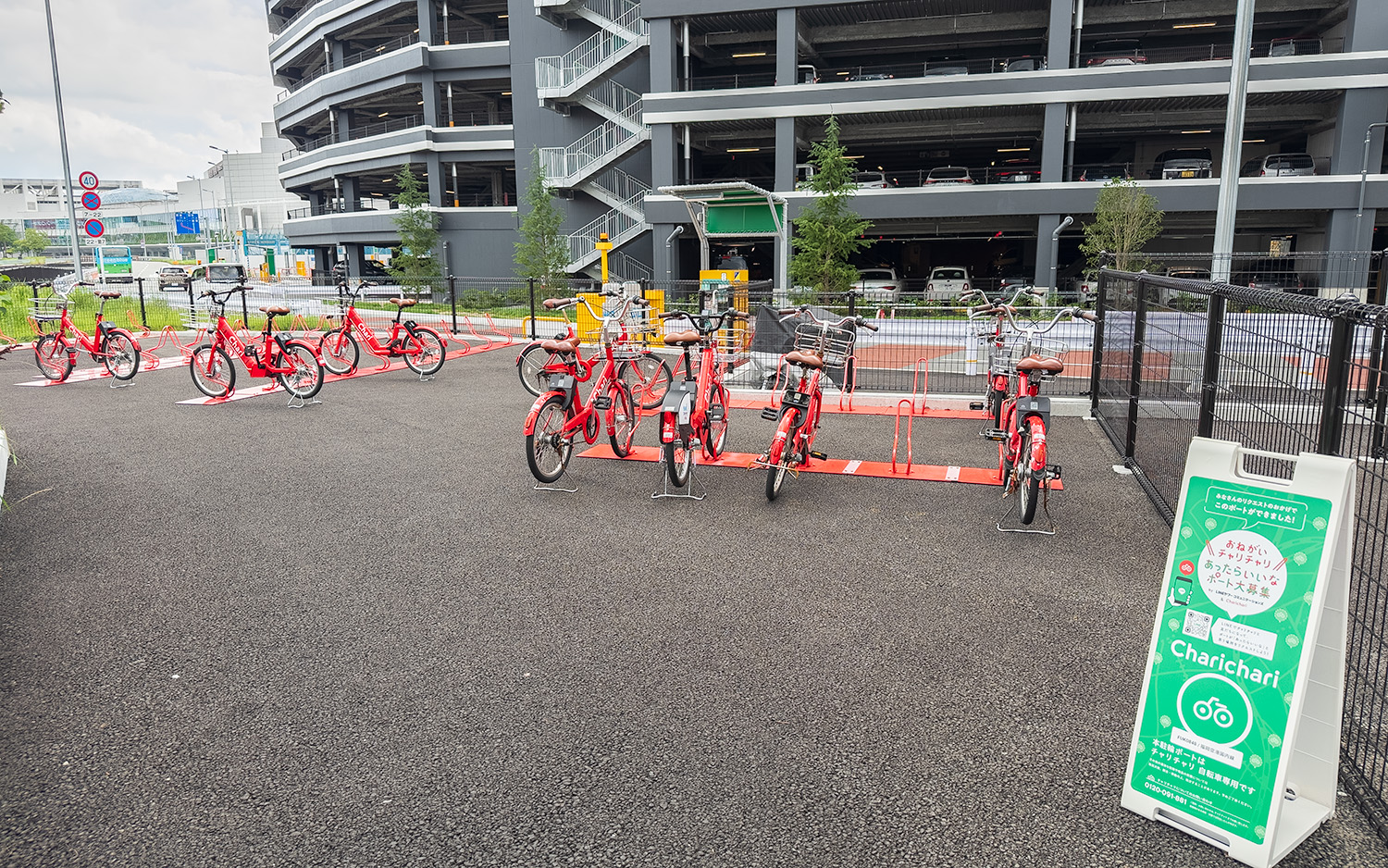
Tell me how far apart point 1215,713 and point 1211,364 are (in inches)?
150

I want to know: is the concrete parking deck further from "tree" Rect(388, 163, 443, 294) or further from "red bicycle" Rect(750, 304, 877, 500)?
"tree" Rect(388, 163, 443, 294)

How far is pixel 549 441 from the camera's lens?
719cm

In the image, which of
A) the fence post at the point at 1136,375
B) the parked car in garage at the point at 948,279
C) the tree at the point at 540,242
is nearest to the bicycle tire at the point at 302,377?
the fence post at the point at 1136,375

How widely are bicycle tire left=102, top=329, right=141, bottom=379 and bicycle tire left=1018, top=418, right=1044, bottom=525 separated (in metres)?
12.3

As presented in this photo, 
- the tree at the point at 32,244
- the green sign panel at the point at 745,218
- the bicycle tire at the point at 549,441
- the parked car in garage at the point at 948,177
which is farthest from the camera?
the tree at the point at 32,244

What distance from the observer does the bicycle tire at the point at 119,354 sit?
12.4 metres

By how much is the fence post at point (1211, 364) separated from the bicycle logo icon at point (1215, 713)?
3505 mm

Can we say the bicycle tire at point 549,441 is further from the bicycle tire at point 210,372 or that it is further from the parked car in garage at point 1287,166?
the parked car in garage at point 1287,166

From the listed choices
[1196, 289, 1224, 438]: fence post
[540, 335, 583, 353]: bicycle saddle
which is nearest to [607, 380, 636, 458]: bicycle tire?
[540, 335, 583, 353]: bicycle saddle

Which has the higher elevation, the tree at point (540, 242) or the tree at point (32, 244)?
the tree at point (32, 244)

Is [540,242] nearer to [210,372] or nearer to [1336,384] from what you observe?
[210,372]

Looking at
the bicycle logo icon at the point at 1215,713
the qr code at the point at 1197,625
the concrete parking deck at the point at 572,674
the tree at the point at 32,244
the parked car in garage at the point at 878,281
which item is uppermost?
the tree at the point at 32,244

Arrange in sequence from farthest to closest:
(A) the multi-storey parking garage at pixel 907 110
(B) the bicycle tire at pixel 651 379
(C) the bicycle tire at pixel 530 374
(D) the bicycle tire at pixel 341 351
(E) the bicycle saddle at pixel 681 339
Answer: (A) the multi-storey parking garage at pixel 907 110 → (D) the bicycle tire at pixel 341 351 → (C) the bicycle tire at pixel 530 374 → (B) the bicycle tire at pixel 651 379 → (E) the bicycle saddle at pixel 681 339

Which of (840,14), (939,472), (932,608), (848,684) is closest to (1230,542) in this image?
(848,684)
